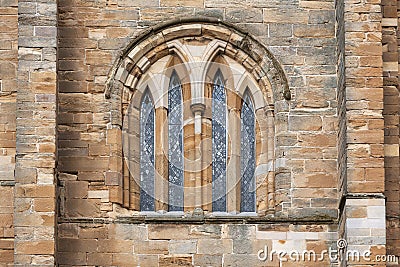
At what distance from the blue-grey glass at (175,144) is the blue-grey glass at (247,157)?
2.49ft

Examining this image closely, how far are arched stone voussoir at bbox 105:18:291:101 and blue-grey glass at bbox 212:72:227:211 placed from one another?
1.49 ft

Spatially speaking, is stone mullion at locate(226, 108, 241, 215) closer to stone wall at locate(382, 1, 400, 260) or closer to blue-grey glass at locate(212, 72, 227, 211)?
blue-grey glass at locate(212, 72, 227, 211)

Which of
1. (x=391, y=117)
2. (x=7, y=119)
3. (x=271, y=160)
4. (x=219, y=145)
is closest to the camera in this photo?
(x=7, y=119)

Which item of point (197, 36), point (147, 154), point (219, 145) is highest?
point (197, 36)

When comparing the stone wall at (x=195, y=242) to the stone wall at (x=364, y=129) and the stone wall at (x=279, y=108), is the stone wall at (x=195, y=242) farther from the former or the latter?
the stone wall at (x=364, y=129)

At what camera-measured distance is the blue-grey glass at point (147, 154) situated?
2100cm

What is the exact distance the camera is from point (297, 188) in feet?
67.9

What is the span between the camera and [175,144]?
21.2 metres

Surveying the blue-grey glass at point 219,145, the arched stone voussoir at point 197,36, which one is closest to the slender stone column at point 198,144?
the blue-grey glass at point 219,145

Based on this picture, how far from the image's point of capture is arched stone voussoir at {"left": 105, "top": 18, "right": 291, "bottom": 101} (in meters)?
21.1

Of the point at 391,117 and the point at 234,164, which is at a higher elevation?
the point at 391,117

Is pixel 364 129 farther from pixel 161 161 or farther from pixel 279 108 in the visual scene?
pixel 161 161

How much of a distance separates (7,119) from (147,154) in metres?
1.77

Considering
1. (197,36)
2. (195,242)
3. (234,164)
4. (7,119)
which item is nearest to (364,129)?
(234,164)
